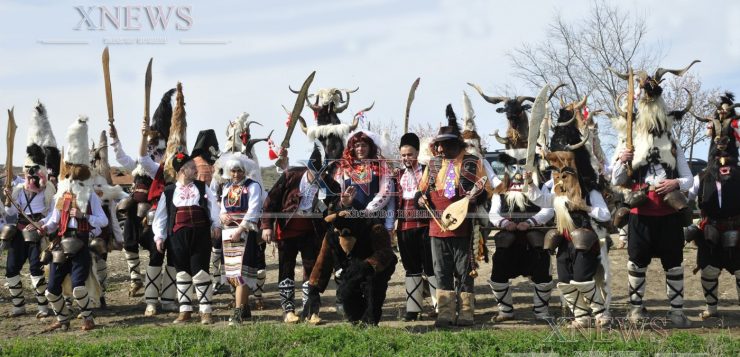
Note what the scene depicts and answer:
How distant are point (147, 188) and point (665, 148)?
20.6 ft

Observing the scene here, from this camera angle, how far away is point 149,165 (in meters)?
11.5

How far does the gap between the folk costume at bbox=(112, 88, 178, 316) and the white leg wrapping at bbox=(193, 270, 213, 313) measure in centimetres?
85

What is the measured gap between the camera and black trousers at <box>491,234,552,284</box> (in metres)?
9.76

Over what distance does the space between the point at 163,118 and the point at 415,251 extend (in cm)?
436

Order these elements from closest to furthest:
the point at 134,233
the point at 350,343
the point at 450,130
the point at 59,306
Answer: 1. the point at 350,343
2. the point at 450,130
3. the point at 59,306
4. the point at 134,233

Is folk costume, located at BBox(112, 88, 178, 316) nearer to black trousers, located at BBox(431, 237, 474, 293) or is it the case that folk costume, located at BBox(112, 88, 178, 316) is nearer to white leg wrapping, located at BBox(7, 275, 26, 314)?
white leg wrapping, located at BBox(7, 275, 26, 314)

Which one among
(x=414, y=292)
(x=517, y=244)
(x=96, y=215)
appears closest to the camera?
(x=517, y=244)

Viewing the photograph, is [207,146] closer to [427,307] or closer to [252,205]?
[252,205]

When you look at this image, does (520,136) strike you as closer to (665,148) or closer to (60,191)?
(665,148)

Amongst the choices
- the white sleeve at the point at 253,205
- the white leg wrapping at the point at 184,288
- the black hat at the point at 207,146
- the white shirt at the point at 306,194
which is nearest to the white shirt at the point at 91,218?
the white leg wrapping at the point at 184,288

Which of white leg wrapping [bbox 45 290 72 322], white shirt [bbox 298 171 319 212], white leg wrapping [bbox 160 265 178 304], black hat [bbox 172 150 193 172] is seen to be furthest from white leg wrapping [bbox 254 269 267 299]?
white leg wrapping [bbox 45 290 72 322]

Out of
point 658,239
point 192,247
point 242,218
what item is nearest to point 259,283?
point 192,247

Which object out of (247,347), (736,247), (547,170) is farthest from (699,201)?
(247,347)

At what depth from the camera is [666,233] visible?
940cm
